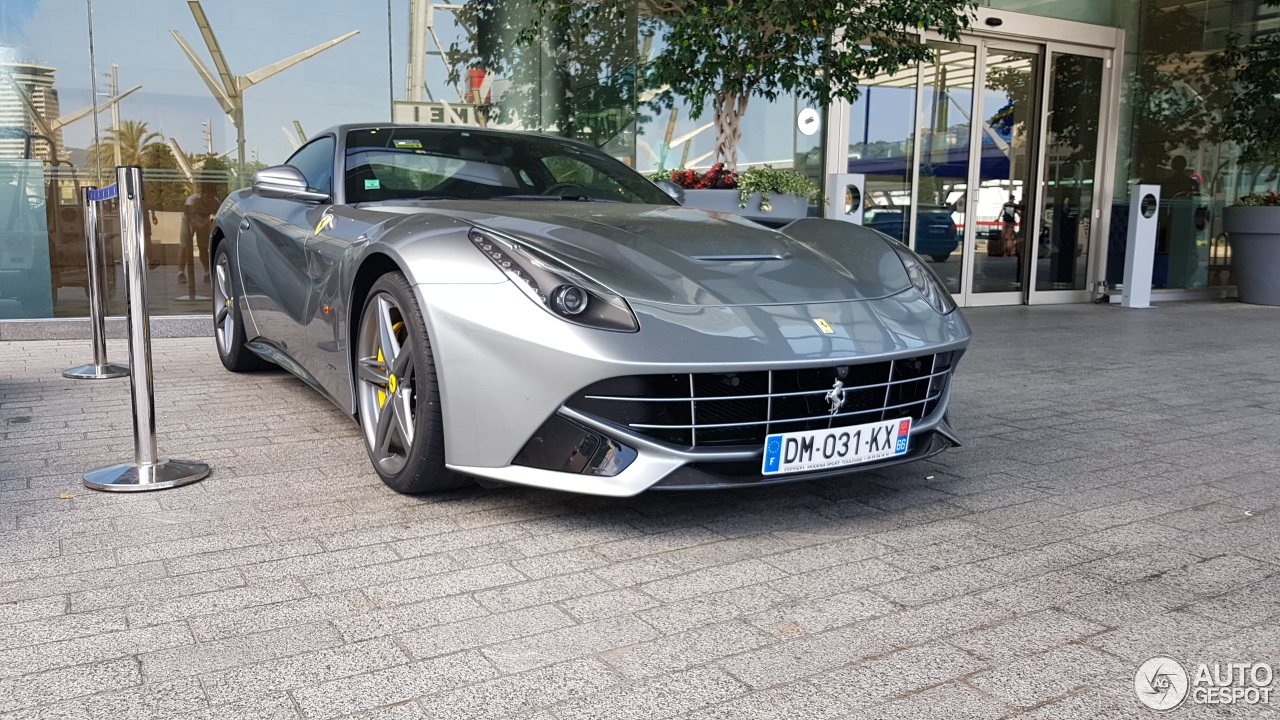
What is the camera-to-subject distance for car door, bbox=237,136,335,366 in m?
3.82

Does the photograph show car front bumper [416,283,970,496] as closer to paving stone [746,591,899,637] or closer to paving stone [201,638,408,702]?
paving stone [746,591,899,637]

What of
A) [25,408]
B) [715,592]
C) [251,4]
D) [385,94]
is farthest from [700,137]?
[715,592]

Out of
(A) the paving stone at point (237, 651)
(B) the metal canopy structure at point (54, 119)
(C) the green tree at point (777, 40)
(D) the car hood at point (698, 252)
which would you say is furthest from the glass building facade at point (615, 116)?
(A) the paving stone at point (237, 651)

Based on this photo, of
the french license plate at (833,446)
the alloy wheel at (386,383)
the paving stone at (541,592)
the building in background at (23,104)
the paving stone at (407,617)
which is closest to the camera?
the paving stone at (407,617)

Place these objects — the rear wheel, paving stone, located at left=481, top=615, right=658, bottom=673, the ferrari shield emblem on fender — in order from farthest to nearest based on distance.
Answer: the rear wheel → the ferrari shield emblem on fender → paving stone, located at left=481, top=615, right=658, bottom=673

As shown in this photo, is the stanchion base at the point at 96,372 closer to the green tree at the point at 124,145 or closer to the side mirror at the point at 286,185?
the side mirror at the point at 286,185

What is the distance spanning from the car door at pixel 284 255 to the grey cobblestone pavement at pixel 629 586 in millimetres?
470

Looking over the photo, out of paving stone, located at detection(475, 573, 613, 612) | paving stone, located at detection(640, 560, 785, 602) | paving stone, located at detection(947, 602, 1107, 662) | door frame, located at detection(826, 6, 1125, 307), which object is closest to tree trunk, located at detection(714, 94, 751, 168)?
door frame, located at detection(826, 6, 1125, 307)

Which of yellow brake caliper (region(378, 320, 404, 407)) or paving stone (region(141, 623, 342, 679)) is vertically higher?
yellow brake caliper (region(378, 320, 404, 407))

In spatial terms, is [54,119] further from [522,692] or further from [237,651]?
[522,692]

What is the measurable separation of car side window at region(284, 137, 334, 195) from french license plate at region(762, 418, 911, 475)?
2.08 metres

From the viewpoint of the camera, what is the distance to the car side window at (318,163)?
3.88m

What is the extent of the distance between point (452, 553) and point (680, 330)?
816mm

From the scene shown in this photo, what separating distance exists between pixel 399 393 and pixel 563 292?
711 mm
